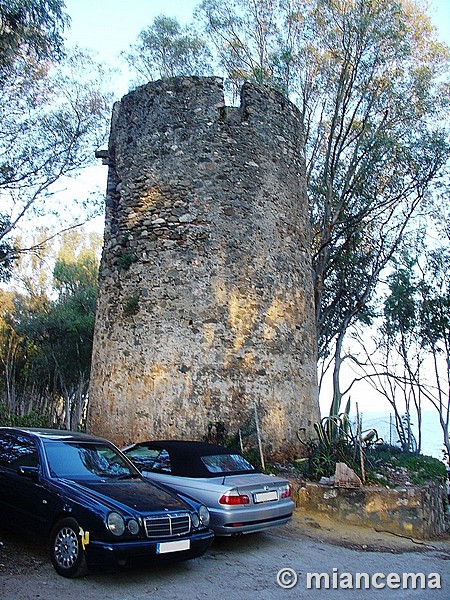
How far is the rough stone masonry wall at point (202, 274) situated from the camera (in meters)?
10.6

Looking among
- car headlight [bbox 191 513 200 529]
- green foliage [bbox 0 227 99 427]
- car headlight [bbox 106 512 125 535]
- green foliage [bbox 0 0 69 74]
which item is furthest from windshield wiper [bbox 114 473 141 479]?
green foliage [bbox 0 227 99 427]

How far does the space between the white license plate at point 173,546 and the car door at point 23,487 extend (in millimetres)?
1228

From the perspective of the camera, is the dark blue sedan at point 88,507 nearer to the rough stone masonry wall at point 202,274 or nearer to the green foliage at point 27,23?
the rough stone masonry wall at point 202,274

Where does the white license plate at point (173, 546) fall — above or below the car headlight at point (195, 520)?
below

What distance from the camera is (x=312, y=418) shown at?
38.6 feet

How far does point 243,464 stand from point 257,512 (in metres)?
1.16

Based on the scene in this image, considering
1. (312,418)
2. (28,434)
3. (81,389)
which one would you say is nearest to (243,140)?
(312,418)

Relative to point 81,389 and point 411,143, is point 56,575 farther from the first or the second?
point 81,389

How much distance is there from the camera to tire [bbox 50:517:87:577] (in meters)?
5.39

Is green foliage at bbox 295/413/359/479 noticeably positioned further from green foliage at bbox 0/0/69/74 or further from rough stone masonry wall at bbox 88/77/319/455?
green foliage at bbox 0/0/69/74

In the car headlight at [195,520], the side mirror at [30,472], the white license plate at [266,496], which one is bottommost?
the car headlight at [195,520]

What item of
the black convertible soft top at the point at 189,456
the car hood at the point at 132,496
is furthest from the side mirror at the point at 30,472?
the black convertible soft top at the point at 189,456

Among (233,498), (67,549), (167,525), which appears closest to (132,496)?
(167,525)

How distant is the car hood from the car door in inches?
14.9
